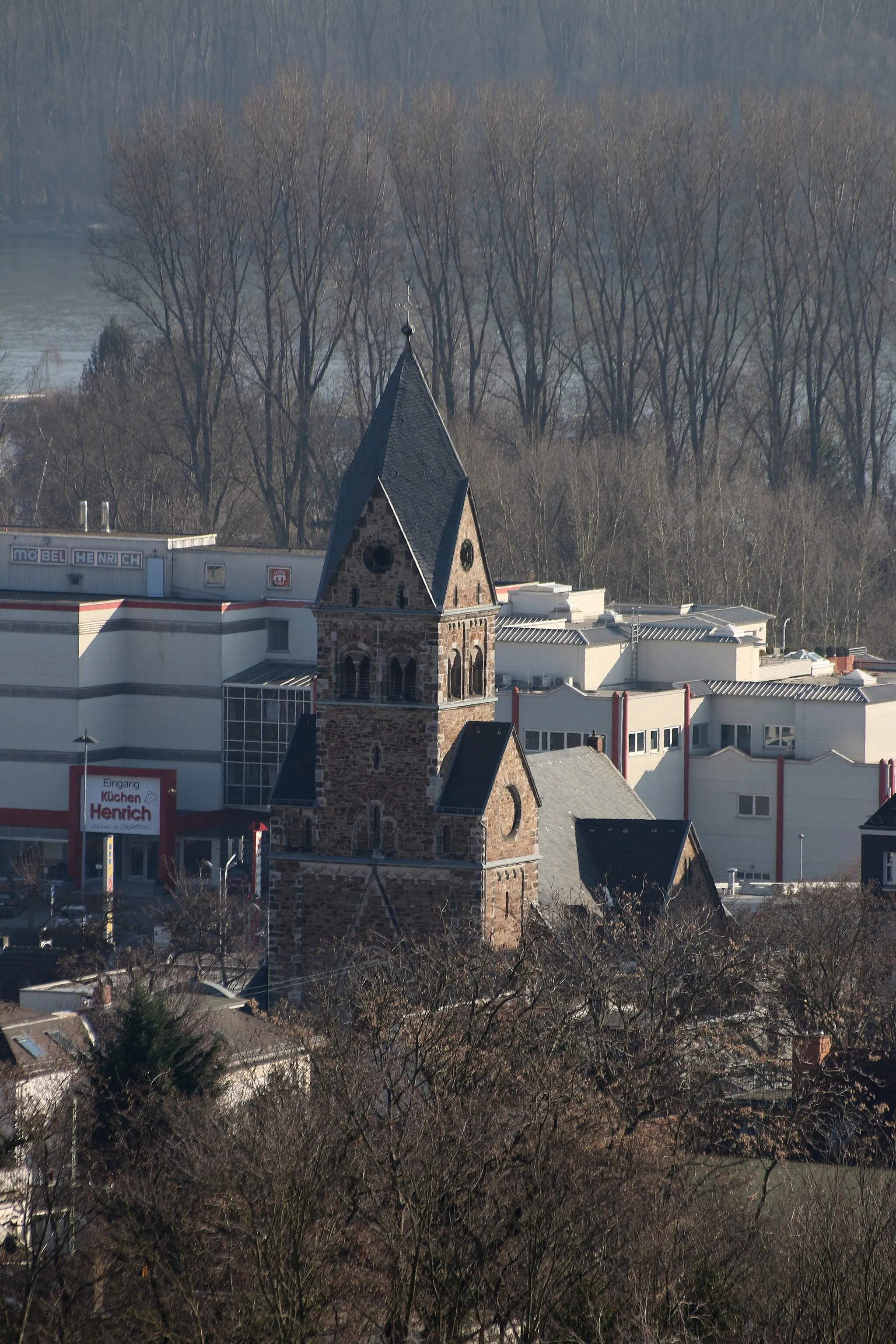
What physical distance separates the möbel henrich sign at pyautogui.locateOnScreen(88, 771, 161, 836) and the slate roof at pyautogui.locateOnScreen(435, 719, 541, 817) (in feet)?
107

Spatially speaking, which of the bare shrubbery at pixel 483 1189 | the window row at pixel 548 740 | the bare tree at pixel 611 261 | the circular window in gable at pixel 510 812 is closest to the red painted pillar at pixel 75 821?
the window row at pixel 548 740

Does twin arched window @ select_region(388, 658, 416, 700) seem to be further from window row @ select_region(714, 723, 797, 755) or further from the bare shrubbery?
window row @ select_region(714, 723, 797, 755)

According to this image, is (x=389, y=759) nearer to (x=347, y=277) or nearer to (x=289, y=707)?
(x=289, y=707)

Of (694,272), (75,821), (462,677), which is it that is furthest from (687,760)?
(694,272)

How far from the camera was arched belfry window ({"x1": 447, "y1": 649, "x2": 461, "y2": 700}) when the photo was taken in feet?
210

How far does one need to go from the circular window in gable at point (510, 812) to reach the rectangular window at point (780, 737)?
32.5 metres

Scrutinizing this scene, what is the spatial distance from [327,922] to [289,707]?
3393cm

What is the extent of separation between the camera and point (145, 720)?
100125 mm

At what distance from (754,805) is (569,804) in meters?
21.9

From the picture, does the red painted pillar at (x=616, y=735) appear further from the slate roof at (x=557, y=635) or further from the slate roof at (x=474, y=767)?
the slate roof at (x=474, y=767)

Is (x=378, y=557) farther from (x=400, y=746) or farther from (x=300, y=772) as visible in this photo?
(x=300, y=772)

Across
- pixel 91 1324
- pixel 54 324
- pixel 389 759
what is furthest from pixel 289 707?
pixel 54 324

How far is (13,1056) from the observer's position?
55500 millimetres

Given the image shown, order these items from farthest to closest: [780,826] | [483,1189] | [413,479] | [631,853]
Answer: [780,826]
[631,853]
[413,479]
[483,1189]
